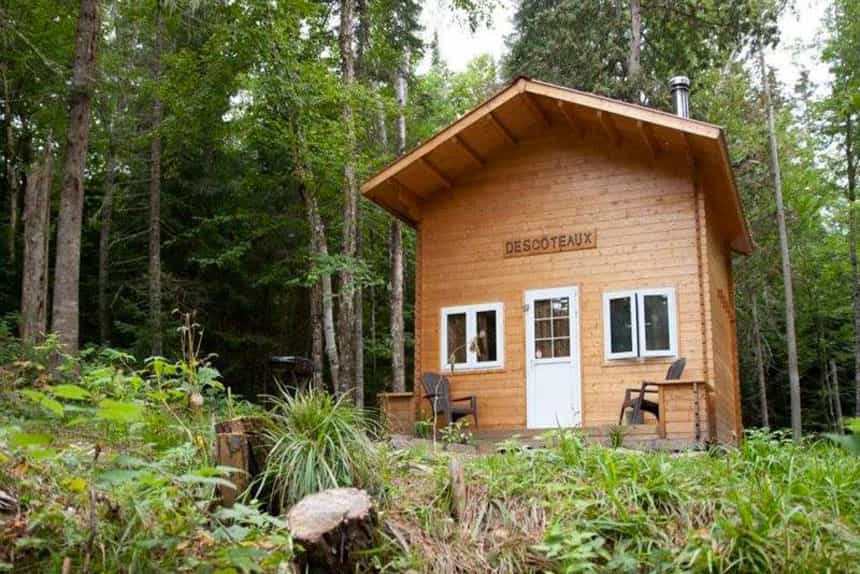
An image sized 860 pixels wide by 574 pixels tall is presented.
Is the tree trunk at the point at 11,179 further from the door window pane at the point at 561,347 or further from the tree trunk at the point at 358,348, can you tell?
the door window pane at the point at 561,347

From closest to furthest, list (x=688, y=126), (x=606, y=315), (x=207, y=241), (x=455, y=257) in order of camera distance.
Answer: (x=688, y=126)
(x=606, y=315)
(x=455, y=257)
(x=207, y=241)

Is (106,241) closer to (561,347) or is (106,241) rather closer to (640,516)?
(561,347)

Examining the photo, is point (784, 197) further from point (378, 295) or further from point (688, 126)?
point (688, 126)

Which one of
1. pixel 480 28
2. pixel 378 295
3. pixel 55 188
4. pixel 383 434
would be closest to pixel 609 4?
pixel 480 28

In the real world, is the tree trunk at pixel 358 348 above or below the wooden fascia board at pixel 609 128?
below

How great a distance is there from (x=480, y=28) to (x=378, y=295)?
9536 mm

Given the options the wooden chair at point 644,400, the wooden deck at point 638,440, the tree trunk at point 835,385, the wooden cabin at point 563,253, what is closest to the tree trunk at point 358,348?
the wooden cabin at point 563,253

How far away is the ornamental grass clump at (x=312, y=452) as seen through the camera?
189 inches

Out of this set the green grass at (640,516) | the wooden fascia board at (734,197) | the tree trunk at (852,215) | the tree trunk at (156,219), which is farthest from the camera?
the tree trunk at (852,215)

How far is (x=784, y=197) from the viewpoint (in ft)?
75.2

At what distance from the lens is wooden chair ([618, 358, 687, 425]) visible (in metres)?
9.70

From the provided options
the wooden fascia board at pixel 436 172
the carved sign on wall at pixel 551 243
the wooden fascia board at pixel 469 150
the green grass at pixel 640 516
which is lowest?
the green grass at pixel 640 516

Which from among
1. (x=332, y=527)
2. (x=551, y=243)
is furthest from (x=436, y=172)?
(x=332, y=527)

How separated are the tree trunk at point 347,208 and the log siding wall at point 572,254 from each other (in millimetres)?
2548
